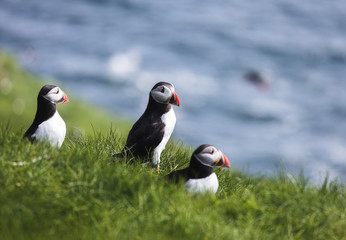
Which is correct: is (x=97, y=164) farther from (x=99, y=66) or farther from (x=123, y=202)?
(x=99, y=66)

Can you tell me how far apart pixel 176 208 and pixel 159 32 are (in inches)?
1787

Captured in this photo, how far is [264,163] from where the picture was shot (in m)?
27.6

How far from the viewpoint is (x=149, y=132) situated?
16.8 feet

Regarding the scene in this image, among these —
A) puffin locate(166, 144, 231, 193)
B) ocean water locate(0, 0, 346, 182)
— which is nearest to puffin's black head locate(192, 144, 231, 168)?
puffin locate(166, 144, 231, 193)

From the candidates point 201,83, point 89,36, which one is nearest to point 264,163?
point 201,83

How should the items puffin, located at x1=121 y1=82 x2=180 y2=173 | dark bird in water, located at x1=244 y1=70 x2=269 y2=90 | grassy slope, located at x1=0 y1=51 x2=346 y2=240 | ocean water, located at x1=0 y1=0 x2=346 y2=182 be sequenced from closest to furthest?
1. grassy slope, located at x1=0 y1=51 x2=346 y2=240
2. puffin, located at x1=121 y1=82 x2=180 y2=173
3. ocean water, located at x1=0 y1=0 x2=346 y2=182
4. dark bird in water, located at x1=244 y1=70 x2=269 y2=90

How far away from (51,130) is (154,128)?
1.16 meters

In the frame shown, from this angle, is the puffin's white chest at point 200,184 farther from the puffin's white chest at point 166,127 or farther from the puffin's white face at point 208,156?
the puffin's white chest at point 166,127

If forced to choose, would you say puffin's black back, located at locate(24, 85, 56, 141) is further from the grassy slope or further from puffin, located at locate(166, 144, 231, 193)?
puffin, located at locate(166, 144, 231, 193)

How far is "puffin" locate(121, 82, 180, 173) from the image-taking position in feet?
16.6

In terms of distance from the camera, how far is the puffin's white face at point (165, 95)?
4.96m

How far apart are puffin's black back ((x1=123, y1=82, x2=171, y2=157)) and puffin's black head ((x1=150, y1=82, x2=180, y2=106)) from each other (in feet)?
0.23

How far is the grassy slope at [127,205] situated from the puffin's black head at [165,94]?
0.82m

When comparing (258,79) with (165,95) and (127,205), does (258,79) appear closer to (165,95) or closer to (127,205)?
(165,95)
